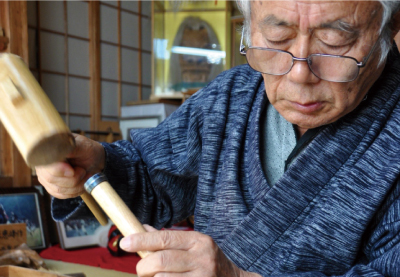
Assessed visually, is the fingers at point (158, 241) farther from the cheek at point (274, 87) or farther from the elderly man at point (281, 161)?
the cheek at point (274, 87)

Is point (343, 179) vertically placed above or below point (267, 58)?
below

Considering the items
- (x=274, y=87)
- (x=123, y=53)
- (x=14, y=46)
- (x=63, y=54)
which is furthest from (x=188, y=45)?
(x=274, y=87)

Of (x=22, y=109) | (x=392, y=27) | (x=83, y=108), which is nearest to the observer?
(x=22, y=109)

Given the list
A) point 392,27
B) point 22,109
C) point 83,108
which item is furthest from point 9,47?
point 392,27

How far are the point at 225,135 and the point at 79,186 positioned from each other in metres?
0.43

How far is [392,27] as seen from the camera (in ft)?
2.80

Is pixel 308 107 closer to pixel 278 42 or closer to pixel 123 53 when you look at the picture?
pixel 278 42

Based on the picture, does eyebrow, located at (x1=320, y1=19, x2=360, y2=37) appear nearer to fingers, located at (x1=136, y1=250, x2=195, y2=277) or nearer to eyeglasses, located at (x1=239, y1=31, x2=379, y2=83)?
eyeglasses, located at (x1=239, y1=31, x2=379, y2=83)

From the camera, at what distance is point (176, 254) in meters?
0.68

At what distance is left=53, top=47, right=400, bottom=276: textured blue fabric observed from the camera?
90cm

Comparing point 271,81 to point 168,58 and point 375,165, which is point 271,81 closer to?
point 375,165

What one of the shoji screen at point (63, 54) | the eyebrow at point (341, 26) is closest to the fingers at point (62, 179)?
the eyebrow at point (341, 26)

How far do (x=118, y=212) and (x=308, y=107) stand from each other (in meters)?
0.44

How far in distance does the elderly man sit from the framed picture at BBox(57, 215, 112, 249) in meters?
1.89
